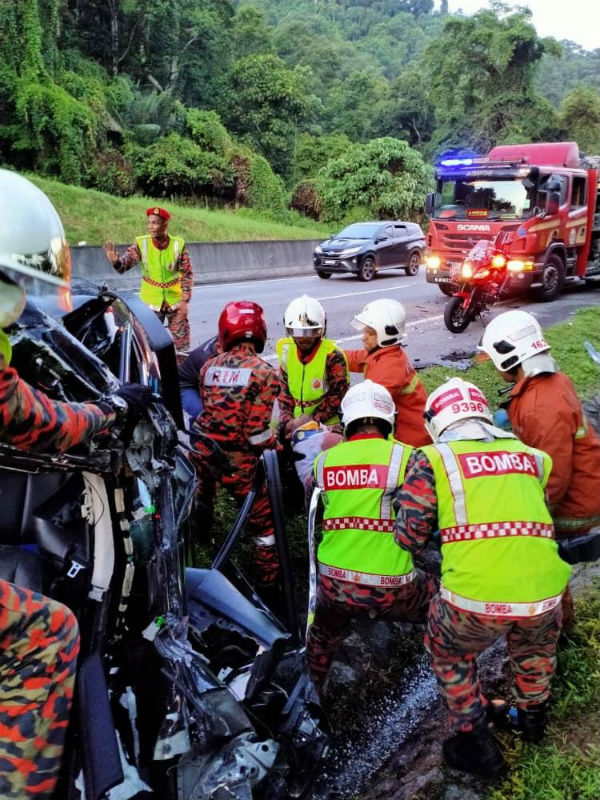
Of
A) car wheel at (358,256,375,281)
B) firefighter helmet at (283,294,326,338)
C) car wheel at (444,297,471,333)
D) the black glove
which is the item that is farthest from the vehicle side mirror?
the black glove

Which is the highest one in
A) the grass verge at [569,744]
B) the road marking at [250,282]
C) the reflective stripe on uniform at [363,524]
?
the reflective stripe on uniform at [363,524]

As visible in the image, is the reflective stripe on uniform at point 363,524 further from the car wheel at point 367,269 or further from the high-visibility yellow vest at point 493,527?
the car wheel at point 367,269

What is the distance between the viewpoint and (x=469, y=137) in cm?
4006

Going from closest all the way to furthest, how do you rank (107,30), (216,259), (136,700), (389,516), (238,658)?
(136,700) < (238,658) < (389,516) < (216,259) < (107,30)

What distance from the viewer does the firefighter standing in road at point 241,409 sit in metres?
3.48

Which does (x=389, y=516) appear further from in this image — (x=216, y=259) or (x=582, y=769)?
(x=216, y=259)

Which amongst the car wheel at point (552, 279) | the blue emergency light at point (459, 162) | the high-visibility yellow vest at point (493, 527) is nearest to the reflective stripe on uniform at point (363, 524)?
the high-visibility yellow vest at point (493, 527)

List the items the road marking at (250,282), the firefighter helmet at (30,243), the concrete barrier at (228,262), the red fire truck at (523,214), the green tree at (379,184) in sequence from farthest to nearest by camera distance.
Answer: the green tree at (379,184) → the road marking at (250,282) → the concrete barrier at (228,262) → the red fire truck at (523,214) → the firefighter helmet at (30,243)

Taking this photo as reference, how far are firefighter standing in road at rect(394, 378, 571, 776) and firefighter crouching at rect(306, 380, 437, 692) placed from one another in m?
0.14

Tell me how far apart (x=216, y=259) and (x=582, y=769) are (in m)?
16.4

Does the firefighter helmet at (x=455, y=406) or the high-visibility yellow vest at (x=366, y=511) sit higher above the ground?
the firefighter helmet at (x=455, y=406)

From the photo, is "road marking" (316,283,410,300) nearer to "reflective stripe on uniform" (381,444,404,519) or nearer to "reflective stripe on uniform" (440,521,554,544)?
"reflective stripe on uniform" (381,444,404,519)

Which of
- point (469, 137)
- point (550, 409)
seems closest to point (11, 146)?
point (550, 409)

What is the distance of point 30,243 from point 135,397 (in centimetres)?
55
